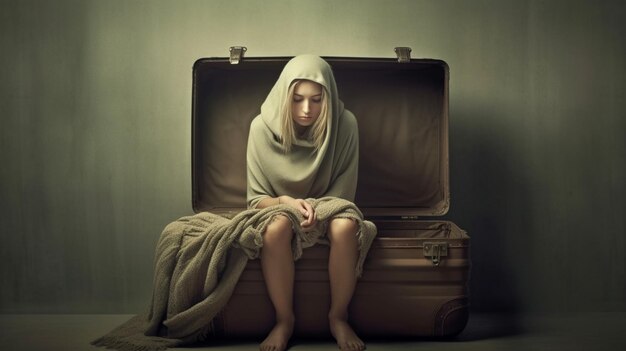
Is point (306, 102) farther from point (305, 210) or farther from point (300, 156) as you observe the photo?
point (305, 210)

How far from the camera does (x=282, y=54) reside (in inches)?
170

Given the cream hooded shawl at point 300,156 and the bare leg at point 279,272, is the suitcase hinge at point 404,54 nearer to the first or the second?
the cream hooded shawl at point 300,156

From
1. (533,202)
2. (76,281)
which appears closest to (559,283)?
(533,202)

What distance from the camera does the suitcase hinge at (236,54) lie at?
157 inches

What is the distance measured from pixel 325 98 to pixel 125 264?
1483 millimetres

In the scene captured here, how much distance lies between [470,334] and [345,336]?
27.5 inches

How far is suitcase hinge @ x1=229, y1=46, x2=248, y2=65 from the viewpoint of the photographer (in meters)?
3.99

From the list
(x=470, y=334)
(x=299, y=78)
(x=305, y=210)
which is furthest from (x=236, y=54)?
(x=470, y=334)

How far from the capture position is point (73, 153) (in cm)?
434

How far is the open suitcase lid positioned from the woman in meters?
0.31

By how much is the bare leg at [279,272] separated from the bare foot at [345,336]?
7.4 inches

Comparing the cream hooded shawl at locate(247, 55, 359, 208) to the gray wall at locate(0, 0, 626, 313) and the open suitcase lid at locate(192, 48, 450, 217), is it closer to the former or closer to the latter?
the open suitcase lid at locate(192, 48, 450, 217)

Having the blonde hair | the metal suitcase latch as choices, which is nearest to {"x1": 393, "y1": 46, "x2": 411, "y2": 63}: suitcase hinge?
the blonde hair

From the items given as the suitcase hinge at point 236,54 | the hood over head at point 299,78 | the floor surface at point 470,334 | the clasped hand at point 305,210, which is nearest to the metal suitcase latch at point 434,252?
the floor surface at point 470,334
